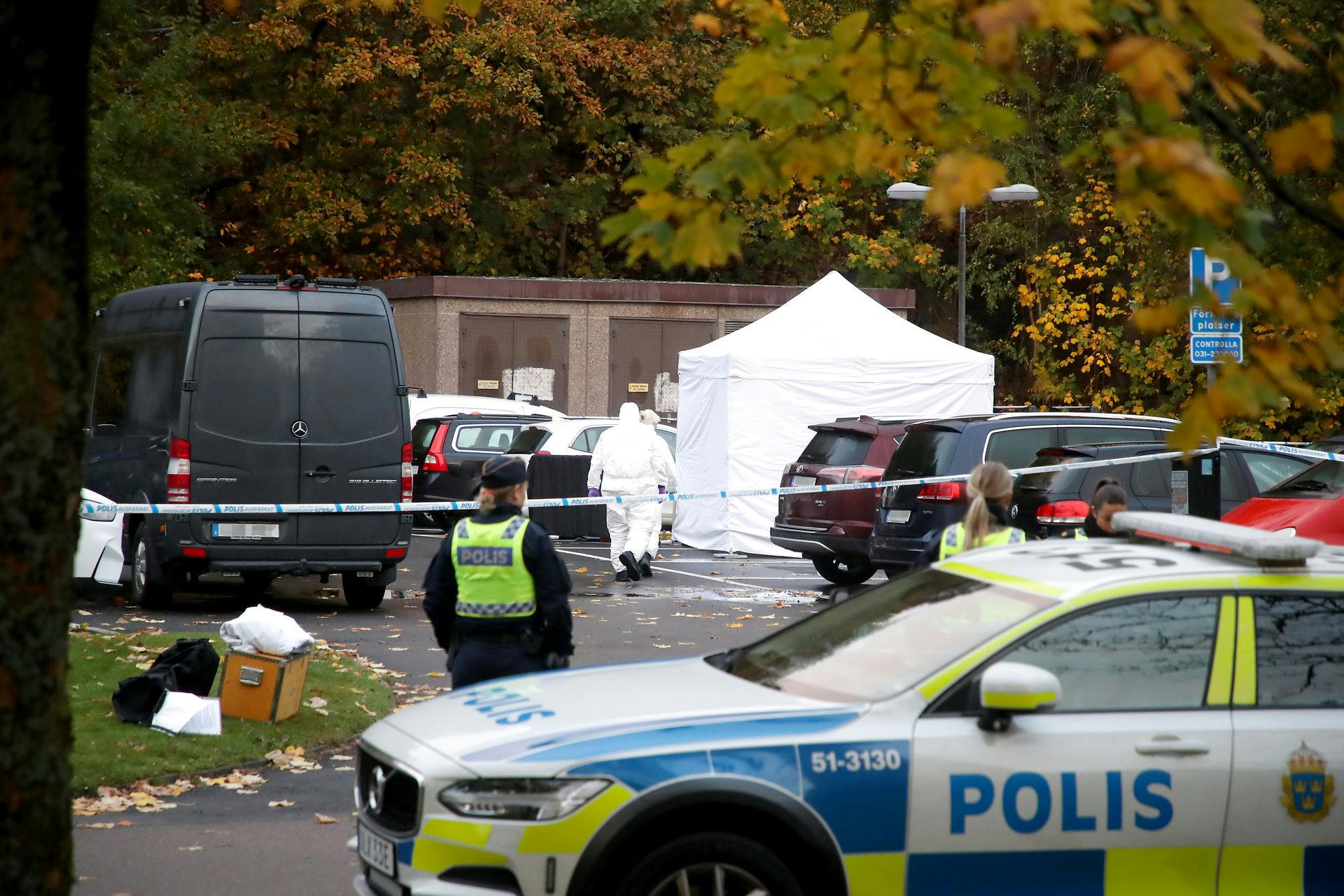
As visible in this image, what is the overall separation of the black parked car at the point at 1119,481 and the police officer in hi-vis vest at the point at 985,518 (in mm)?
5453

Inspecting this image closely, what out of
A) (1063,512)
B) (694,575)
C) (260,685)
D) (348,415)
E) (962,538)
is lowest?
(694,575)

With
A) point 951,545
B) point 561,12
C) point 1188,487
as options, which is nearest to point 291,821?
point 951,545

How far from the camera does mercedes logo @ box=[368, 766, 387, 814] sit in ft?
17.1

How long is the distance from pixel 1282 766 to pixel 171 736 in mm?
5775

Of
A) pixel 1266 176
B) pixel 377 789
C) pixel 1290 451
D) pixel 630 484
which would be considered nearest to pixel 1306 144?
pixel 1266 176

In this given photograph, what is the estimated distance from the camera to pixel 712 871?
4801 millimetres

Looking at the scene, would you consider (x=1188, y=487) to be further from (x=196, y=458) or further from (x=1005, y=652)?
(x=1005, y=652)

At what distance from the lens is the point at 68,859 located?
335cm

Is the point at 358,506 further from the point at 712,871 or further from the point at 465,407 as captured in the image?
the point at 465,407

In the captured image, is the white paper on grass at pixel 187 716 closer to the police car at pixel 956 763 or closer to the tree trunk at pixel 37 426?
the police car at pixel 956 763

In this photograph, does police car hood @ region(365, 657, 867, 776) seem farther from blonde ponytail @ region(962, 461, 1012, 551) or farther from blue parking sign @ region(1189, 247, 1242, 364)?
blonde ponytail @ region(962, 461, 1012, 551)

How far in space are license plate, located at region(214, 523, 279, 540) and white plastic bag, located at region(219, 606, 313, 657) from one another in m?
4.41

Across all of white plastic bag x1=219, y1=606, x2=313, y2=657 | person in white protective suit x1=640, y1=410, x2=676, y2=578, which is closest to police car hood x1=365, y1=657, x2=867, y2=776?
white plastic bag x1=219, y1=606, x2=313, y2=657

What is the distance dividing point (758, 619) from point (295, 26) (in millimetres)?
22726
